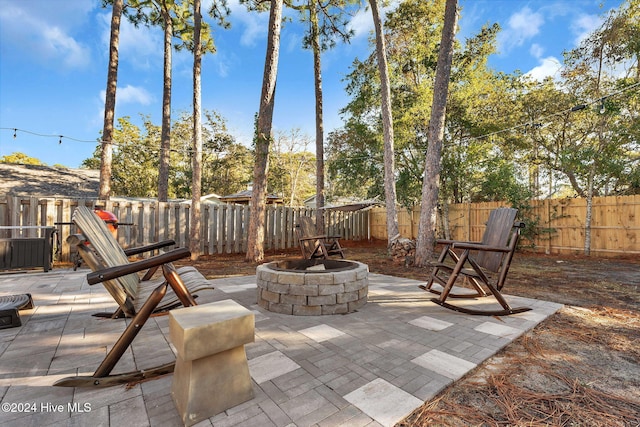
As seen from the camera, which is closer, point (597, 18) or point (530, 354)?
point (530, 354)

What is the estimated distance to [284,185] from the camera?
870 inches

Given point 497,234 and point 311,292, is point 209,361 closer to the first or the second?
point 311,292

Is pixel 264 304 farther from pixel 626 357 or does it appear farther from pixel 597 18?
pixel 597 18

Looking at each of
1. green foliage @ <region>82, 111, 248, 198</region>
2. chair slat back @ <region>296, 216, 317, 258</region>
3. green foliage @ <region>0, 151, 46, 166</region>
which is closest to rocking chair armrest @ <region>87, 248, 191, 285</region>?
chair slat back @ <region>296, 216, 317, 258</region>

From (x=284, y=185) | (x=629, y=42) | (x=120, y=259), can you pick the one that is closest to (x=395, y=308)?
(x=120, y=259)

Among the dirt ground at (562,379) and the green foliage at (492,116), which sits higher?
the green foliage at (492,116)

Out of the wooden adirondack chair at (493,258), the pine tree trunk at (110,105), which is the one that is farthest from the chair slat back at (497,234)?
the pine tree trunk at (110,105)

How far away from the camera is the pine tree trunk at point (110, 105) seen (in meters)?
7.00

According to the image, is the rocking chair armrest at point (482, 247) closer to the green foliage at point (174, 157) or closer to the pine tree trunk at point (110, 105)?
the pine tree trunk at point (110, 105)

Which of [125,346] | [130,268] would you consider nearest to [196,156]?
[130,268]

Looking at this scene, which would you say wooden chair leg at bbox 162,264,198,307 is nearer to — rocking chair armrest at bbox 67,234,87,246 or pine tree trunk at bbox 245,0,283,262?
rocking chair armrest at bbox 67,234,87,246

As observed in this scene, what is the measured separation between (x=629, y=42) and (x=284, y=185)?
1860cm

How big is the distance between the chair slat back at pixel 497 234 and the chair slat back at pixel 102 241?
3.27 meters

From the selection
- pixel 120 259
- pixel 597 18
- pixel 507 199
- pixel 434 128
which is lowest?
pixel 120 259
